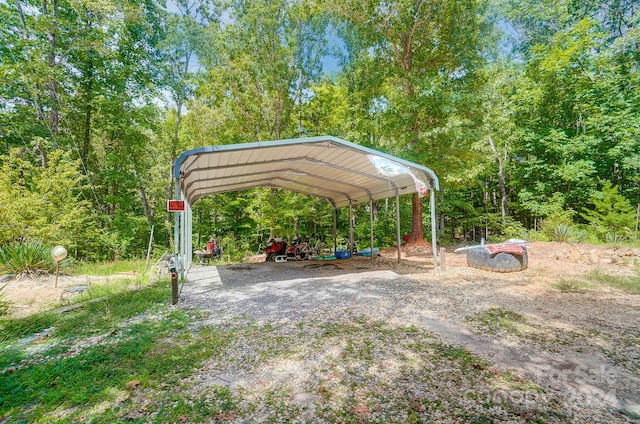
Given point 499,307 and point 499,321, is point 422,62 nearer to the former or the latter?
point 499,307

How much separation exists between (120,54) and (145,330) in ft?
49.9

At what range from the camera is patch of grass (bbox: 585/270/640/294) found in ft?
17.4

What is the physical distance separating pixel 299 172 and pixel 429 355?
7.31 metres

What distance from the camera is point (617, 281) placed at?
5730 millimetres

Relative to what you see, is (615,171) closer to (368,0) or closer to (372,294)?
(368,0)

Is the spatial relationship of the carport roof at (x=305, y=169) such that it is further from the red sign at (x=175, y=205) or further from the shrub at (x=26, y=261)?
the shrub at (x=26, y=261)

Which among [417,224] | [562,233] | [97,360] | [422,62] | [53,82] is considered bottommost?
[97,360]

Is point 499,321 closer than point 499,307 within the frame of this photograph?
Yes

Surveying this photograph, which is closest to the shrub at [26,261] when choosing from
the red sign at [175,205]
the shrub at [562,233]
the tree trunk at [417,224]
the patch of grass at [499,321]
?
the red sign at [175,205]

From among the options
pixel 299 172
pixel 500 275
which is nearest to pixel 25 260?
pixel 299 172

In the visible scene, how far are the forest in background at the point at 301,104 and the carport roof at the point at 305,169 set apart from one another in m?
2.60

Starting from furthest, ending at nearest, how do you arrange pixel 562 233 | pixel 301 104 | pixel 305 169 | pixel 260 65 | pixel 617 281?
pixel 301 104, pixel 260 65, pixel 562 233, pixel 305 169, pixel 617 281

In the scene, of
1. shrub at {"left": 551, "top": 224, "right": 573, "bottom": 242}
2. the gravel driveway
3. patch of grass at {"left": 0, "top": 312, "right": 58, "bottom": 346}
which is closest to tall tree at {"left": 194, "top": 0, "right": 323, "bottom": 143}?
the gravel driveway

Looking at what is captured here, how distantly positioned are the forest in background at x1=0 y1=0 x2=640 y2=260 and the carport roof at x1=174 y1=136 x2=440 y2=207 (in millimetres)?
2597
